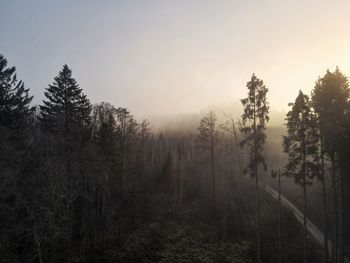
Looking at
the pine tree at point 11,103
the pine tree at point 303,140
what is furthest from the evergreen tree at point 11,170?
the pine tree at point 303,140

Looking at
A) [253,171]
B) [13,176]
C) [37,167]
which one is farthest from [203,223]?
[13,176]

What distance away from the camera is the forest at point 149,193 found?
838 inches

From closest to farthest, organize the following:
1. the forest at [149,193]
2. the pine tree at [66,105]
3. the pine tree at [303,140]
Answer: the forest at [149,193], the pine tree at [303,140], the pine tree at [66,105]

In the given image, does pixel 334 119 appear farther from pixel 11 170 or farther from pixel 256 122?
pixel 11 170

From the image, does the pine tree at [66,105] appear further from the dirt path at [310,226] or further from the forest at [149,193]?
the dirt path at [310,226]

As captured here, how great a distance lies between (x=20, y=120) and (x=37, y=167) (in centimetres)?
482

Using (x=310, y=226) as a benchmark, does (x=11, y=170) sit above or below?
above

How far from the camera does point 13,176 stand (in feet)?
59.4

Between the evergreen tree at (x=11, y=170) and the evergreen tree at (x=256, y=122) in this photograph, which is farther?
the evergreen tree at (x=256, y=122)

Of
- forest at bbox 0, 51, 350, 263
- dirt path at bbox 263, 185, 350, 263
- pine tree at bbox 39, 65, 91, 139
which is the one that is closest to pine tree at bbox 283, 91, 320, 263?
forest at bbox 0, 51, 350, 263

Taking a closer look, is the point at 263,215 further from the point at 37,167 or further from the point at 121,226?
the point at 37,167

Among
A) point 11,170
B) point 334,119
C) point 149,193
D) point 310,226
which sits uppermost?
point 334,119

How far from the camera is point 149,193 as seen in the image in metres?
45.5

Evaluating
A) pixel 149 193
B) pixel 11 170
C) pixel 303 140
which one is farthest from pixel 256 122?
pixel 149 193
